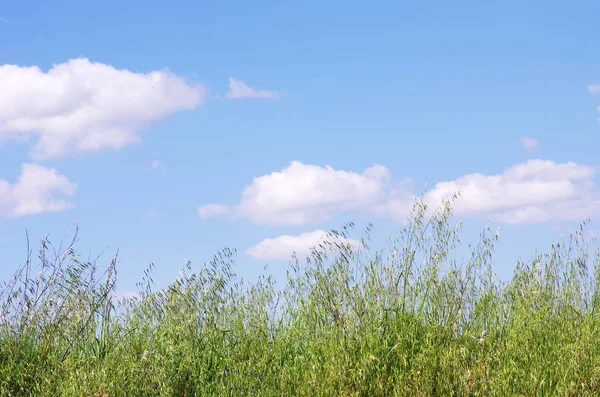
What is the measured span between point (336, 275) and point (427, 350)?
1310 millimetres

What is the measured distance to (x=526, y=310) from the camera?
6469 millimetres

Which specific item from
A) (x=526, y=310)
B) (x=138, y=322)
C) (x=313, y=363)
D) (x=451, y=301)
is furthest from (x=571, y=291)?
(x=138, y=322)

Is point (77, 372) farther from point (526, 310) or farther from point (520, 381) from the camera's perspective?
point (526, 310)

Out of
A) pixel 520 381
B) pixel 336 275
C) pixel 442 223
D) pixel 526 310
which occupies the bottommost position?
pixel 520 381

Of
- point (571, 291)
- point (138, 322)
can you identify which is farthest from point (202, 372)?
point (571, 291)

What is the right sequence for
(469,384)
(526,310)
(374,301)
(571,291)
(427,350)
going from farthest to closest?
(571,291) < (526,310) < (374,301) < (427,350) < (469,384)

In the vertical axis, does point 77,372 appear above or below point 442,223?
below

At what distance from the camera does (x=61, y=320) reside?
6113mm

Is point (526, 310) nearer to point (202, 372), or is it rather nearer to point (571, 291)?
point (571, 291)

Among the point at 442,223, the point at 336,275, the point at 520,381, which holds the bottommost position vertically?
the point at 520,381

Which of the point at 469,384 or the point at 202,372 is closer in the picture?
the point at 469,384

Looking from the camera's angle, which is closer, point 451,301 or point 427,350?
point 427,350

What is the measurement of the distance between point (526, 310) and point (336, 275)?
1792 mm

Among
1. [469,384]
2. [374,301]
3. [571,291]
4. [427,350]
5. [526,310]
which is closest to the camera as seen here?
[469,384]
